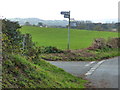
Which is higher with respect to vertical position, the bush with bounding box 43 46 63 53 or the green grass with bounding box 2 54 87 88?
the green grass with bounding box 2 54 87 88

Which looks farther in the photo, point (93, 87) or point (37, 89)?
point (93, 87)

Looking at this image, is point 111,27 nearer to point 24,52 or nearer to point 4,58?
point 24,52

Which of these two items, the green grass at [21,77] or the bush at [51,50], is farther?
the bush at [51,50]

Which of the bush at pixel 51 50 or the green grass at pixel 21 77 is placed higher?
the green grass at pixel 21 77

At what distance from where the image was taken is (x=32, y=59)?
9.38 meters

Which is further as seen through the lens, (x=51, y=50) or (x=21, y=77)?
(x=51, y=50)

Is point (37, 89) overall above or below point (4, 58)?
below

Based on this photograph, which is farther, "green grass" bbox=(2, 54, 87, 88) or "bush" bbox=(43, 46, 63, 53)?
"bush" bbox=(43, 46, 63, 53)

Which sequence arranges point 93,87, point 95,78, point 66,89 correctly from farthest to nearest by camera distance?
1. point 95,78
2. point 93,87
3. point 66,89

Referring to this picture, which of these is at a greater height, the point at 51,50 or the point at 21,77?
the point at 21,77

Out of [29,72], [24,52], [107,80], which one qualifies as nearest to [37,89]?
[29,72]

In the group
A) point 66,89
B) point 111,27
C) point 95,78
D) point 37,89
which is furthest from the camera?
point 111,27

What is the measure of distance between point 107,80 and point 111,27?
78.8ft

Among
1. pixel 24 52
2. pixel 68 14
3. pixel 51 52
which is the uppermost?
pixel 68 14
